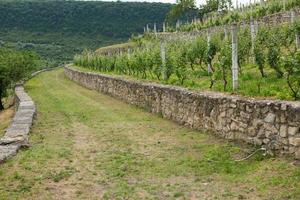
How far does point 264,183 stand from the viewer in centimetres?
755

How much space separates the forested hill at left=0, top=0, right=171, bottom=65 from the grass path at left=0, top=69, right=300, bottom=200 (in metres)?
80.0

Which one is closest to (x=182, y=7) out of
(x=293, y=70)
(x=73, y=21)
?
(x=293, y=70)

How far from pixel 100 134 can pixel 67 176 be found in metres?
4.12

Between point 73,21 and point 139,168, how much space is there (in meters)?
102

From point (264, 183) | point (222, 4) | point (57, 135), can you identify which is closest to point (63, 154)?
→ point (57, 135)

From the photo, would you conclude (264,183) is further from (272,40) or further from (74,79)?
(74,79)

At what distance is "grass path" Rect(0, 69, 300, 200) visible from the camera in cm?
757

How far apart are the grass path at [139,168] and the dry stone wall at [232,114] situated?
329 millimetres

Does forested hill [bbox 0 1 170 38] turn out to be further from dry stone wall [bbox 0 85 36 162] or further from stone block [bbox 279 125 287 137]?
stone block [bbox 279 125 287 137]

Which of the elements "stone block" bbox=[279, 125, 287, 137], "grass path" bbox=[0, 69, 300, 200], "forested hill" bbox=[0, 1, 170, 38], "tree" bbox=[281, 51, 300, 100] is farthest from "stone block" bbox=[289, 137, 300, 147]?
"forested hill" bbox=[0, 1, 170, 38]

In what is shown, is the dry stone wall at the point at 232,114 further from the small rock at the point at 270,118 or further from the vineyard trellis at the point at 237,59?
the vineyard trellis at the point at 237,59

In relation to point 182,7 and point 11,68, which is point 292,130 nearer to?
point 11,68

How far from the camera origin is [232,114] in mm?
10516

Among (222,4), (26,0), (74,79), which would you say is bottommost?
(74,79)
